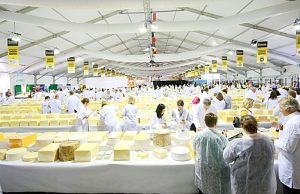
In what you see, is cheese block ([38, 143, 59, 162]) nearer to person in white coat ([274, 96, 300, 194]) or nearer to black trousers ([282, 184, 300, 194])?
person in white coat ([274, 96, 300, 194])

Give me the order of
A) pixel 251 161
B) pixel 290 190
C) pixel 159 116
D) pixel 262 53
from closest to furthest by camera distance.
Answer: pixel 251 161 < pixel 290 190 < pixel 159 116 < pixel 262 53

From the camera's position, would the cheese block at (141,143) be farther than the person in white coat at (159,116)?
No

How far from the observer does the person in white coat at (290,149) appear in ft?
8.47

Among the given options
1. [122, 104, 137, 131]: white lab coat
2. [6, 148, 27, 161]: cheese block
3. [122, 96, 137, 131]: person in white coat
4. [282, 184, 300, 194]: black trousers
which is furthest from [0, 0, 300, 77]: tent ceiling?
[282, 184, 300, 194]: black trousers

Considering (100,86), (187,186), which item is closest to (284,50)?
(100,86)

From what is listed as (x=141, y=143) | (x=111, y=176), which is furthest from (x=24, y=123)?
(x=111, y=176)

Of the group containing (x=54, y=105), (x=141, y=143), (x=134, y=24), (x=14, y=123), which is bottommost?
(x=14, y=123)

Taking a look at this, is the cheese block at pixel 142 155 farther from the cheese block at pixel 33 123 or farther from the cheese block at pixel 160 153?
the cheese block at pixel 33 123

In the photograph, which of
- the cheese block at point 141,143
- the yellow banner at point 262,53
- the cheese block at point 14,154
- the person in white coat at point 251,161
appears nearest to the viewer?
the person in white coat at point 251,161

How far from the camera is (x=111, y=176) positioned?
3.34 m

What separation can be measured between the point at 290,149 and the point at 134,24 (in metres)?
8.83

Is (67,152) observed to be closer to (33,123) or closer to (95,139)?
(95,139)

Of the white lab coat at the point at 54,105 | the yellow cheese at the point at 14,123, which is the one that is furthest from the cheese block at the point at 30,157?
the white lab coat at the point at 54,105

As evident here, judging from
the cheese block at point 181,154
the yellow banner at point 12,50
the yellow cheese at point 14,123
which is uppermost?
the yellow banner at point 12,50
